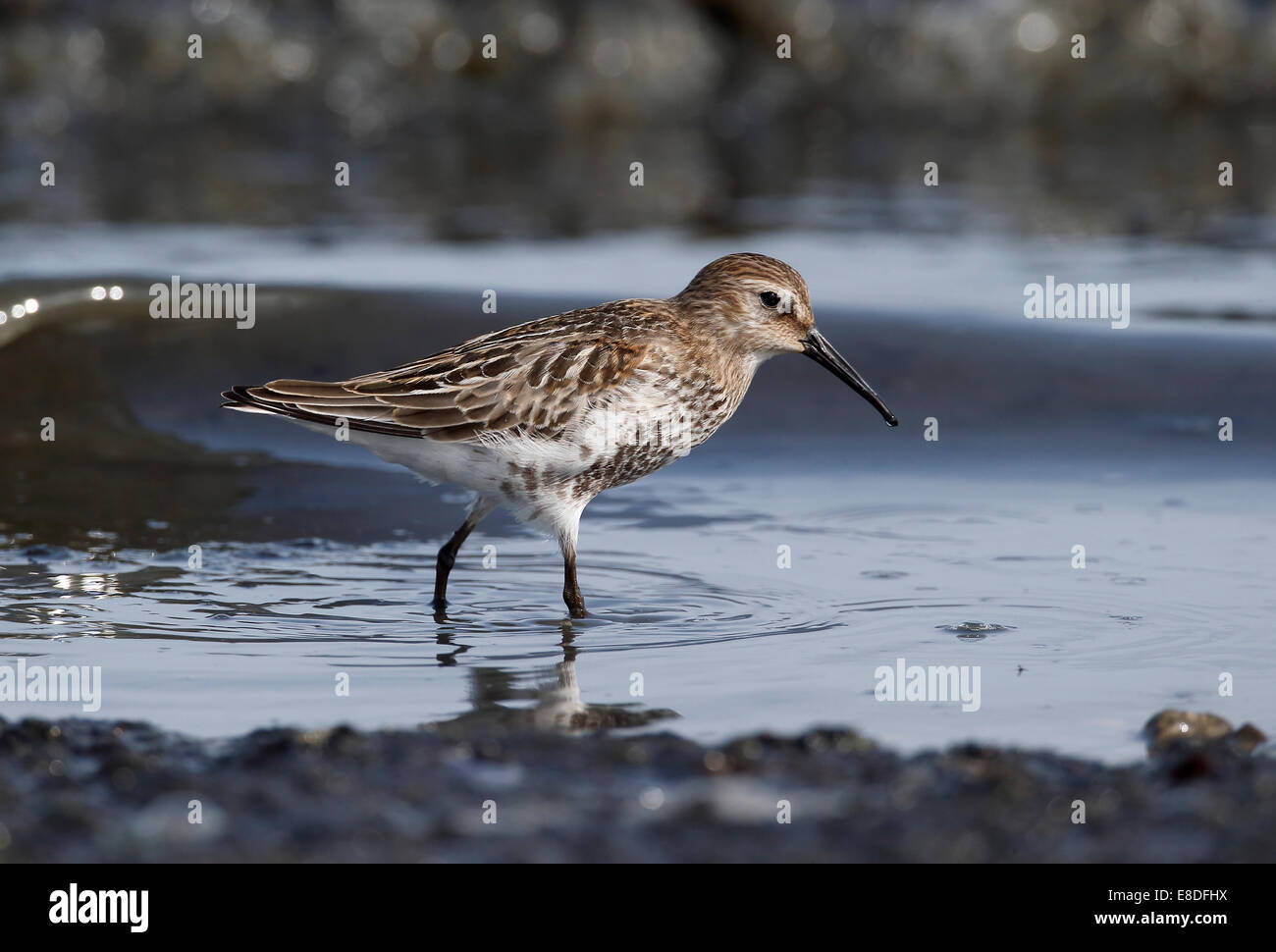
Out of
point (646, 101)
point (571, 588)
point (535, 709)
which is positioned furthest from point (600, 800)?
point (646, 101)

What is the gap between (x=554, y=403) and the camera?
7.59 m

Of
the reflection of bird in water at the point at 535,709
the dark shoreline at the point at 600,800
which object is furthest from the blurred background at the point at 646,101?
the dark shoreline at the point at 600,800

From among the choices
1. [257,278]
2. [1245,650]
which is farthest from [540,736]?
[257,278]

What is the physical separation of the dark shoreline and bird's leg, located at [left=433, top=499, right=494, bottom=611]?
7.17 ft

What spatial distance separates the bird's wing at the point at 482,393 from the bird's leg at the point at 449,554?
58 cm

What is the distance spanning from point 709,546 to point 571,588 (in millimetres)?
1326

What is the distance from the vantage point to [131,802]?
16.3 feet

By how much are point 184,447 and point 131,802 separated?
5.65m

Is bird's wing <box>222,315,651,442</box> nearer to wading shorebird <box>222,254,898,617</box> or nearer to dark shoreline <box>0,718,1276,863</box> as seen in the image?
wading shorebird <box>222,254,898,617</box>

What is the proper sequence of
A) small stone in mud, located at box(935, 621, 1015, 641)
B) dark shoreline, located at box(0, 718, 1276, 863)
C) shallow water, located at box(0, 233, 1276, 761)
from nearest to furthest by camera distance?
dark shoreline, located at box(0, 718, 1276, 863) < shallow water, located at box(0, 233, 1276, 761) < small stone in mud, located at box(935, 621, 1015, 641)

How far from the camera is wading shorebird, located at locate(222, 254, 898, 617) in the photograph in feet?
24.9

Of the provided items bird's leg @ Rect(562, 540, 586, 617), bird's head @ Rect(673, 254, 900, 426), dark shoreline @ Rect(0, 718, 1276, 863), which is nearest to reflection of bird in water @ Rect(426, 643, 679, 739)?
dark shoreline @ Rect(0, 718, 1276, 863)

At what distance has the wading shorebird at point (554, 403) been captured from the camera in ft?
24.9

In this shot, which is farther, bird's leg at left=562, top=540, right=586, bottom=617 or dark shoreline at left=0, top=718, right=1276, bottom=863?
bird's leg at left=562, top=540, right=586, bottom=617
